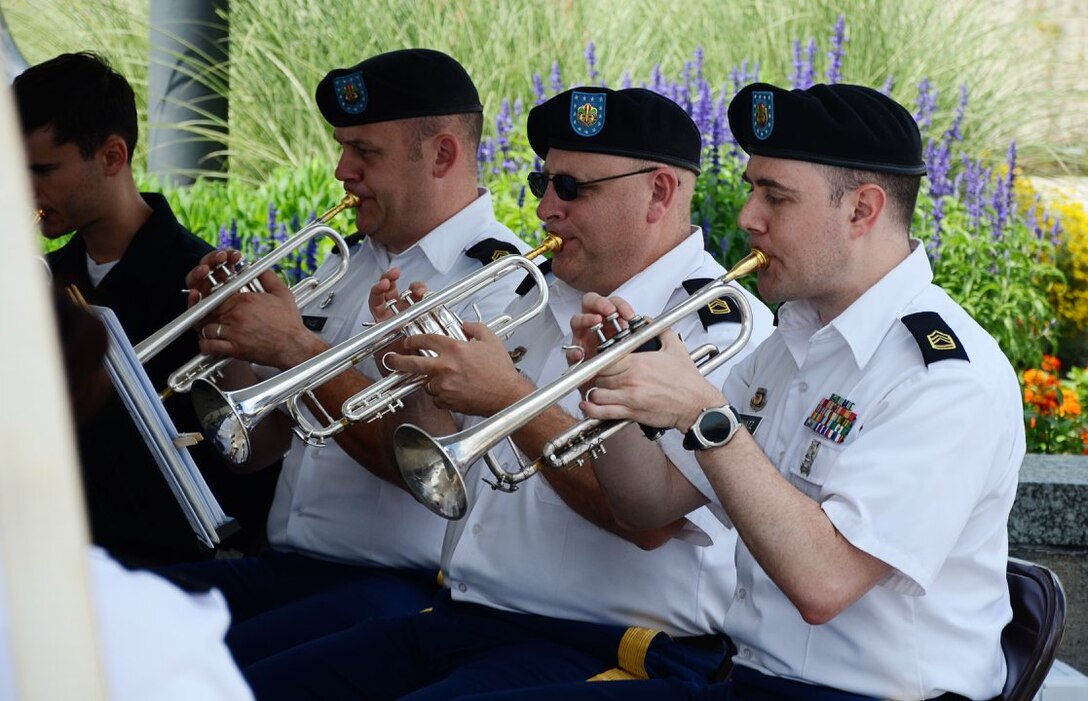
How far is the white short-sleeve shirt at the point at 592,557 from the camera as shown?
2686mm

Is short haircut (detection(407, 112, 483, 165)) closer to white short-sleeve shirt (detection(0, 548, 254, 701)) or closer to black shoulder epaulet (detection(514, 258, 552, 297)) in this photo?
black shoulder epaulet (detection(514, 258, 552, 297))

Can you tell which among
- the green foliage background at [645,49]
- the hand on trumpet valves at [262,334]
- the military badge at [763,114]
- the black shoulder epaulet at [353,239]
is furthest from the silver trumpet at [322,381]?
the green foliage background at [645,49]

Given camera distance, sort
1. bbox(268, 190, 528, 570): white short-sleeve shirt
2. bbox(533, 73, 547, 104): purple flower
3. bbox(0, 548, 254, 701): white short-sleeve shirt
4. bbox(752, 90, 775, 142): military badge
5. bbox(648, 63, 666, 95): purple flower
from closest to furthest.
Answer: bbox(0, 548, 254, 701): white short-sleeve shirt < bbox(752, 90, 775, 142): military badge < bbox(268, 190, 528, 570): white short-sleeve shirt < bbox(648, 63, 666, 95): purple flower < bbox(533, 73, 547, 104): purple flower

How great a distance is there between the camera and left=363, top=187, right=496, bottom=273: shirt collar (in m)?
3.43

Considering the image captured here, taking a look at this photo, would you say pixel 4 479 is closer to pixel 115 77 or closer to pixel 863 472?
pixel 863 472

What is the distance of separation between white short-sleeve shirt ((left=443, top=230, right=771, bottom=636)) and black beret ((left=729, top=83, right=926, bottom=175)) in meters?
0.47

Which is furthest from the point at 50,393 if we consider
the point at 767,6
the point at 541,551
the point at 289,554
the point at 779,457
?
the point at 767,6

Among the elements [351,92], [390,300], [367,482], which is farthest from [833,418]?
[351,92]

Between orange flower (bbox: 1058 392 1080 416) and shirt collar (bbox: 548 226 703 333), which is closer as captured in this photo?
shirt collar (bbox: 548 226 703 333)

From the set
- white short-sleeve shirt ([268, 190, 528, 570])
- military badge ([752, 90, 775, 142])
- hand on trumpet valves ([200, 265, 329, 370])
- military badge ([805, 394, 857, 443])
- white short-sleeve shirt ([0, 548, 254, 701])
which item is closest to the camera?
white short-sleeve shirt ([0, 548, 254, 701])

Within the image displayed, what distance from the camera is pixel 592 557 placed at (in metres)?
2.74

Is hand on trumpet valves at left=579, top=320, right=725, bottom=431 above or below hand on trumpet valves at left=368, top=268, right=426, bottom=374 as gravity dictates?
above

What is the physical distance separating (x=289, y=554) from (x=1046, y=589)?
5.76ft

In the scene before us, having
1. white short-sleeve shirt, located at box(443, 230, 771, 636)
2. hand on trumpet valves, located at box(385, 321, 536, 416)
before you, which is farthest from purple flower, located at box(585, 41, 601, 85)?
hand on trumpet valves, located at box(385, 321, 536, 416)
